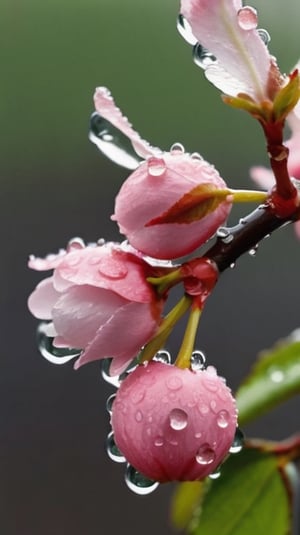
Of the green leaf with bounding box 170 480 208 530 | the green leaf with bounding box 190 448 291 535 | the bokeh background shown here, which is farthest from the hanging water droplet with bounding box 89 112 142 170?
the bokeh background

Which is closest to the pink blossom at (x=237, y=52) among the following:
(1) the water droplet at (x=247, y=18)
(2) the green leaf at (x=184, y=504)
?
(1) the water droplet at (x=247, y=18)

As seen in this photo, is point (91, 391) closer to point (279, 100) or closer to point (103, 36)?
point (103, 36)

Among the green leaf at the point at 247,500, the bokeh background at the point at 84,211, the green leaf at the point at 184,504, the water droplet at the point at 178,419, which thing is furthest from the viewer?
the bokeh background at the point at 84,211

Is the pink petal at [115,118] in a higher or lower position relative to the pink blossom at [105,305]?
higher

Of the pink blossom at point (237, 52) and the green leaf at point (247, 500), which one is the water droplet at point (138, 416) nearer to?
the pink blossom at point (237, 52)

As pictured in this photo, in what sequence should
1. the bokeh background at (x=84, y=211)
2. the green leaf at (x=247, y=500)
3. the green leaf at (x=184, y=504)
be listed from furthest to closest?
the bokeh background at (x=84, y=211) → the green leaf at (x=184, y=504) → the green leaf at (x=247, y=500)

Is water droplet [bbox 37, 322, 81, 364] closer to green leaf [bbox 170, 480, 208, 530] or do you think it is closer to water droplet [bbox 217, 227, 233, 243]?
water droplet [bbox 217, 227, 233, 243]

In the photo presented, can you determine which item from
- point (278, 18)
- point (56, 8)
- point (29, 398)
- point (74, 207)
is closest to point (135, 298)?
point (29, 398)
